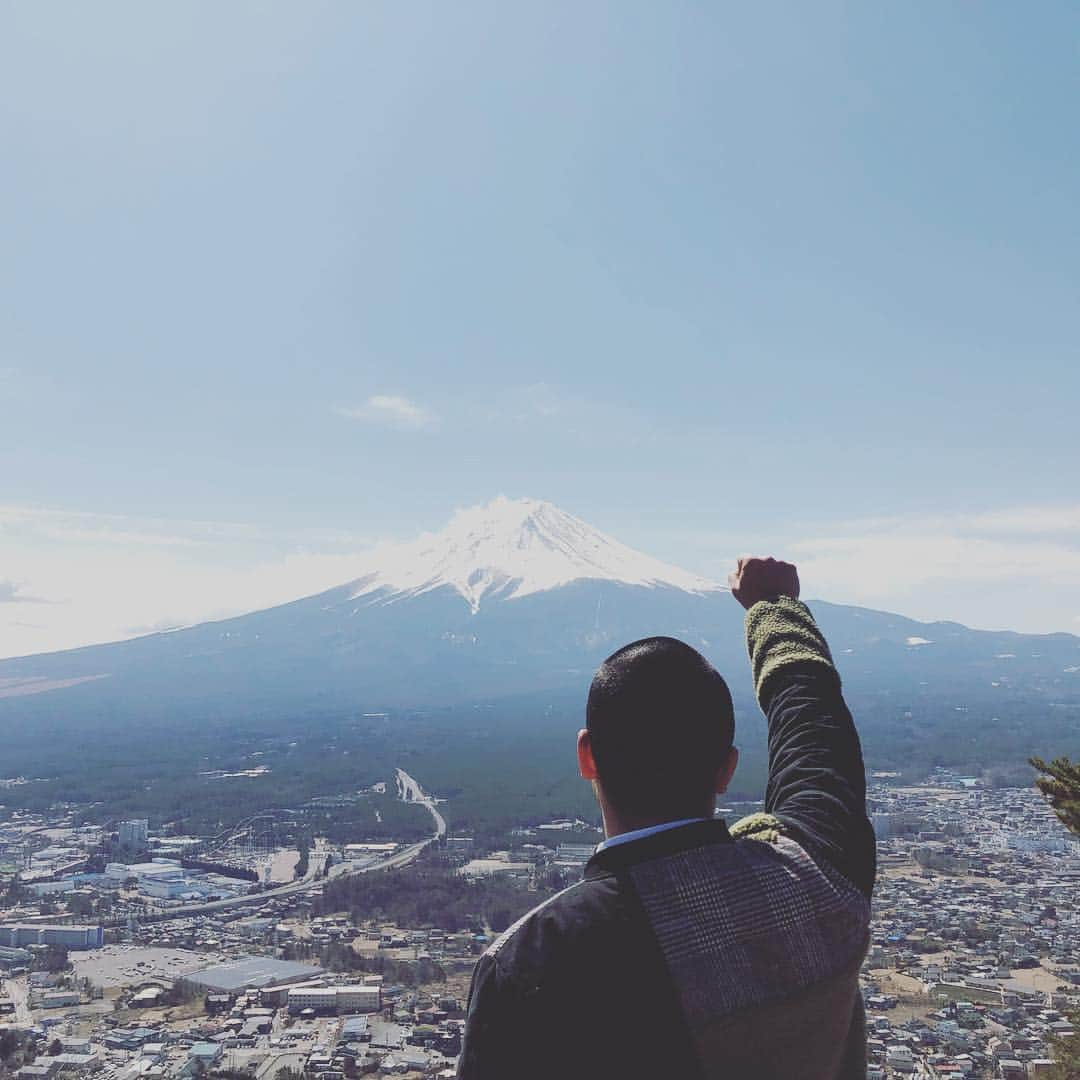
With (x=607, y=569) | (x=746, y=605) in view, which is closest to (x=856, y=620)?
(x=607, y=569)

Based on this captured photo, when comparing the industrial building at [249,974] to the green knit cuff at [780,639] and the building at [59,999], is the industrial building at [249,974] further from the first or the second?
the green knit cuff at [780,639]

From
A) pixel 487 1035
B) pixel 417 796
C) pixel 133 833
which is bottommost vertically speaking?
pixel 417 796

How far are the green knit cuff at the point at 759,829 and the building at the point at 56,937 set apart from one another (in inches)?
856

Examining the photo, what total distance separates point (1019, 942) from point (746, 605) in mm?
19148

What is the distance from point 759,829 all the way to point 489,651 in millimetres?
107075

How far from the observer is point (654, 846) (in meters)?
1.01

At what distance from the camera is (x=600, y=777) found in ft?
3.57

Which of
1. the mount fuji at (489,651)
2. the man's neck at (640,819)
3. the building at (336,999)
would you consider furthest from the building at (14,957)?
the mount fuji at (489,651)

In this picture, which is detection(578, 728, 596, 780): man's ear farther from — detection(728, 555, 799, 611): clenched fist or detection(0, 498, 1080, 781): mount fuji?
detection(0, 498, 1080, 781): mount fuji

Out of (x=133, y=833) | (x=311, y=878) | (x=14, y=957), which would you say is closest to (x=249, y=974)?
(x=14, y=957)

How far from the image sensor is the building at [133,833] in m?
31.7

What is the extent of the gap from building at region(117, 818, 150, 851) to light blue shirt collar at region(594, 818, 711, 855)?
33464 mm

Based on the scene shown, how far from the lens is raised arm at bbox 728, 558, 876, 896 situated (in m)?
1.15

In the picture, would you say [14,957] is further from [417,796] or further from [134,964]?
[417,796]
